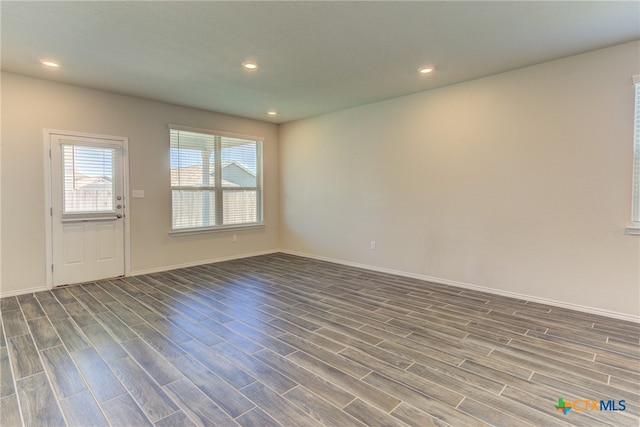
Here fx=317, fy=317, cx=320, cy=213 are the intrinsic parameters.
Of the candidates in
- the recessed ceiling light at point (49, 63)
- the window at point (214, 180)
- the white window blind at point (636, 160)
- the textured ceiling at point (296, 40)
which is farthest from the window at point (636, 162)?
the recessed ceiling light at point (49, 63)

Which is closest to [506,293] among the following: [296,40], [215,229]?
[296,40]

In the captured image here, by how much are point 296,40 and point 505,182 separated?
9.45 ft

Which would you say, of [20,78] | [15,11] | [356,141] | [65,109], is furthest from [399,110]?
[20,78]

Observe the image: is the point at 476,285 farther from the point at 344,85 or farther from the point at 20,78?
the point at 20,78

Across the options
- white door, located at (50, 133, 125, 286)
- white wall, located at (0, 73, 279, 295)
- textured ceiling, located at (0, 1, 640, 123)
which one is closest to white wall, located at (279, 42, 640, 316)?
textured ceiling, located at (0, 1, 640, 123)

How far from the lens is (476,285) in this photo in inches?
161

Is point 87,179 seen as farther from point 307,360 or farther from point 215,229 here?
point 307,360

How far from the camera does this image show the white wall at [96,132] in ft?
12.6

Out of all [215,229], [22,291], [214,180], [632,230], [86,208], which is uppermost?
[214,180]

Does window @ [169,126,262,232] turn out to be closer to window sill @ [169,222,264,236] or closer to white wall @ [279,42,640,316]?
window sill @ [169,222,264,236]

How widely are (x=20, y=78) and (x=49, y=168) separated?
43.1 inches

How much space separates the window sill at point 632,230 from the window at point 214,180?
5.43 metres

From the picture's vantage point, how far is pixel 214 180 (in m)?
5.78

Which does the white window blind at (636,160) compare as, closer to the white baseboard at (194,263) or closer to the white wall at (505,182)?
the white wall at (505,182)
